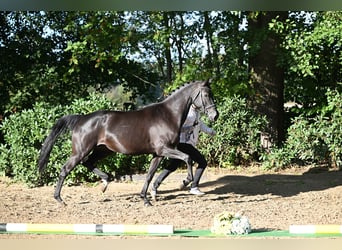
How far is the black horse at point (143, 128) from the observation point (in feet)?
29.2

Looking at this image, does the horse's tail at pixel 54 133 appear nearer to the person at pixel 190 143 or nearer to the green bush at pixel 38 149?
the person at pixel 190 143

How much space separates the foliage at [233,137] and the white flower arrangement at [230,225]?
611 centimetres

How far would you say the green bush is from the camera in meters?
11.4

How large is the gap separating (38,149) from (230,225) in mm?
6256

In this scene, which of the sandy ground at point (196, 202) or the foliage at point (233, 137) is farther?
the foliage at point (233, 137)

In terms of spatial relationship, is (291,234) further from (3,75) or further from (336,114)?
(3,75)

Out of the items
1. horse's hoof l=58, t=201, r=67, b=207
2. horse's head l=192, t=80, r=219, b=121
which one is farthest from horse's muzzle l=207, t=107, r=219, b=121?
horse's hoof l=58, t=201, r=67, b=207

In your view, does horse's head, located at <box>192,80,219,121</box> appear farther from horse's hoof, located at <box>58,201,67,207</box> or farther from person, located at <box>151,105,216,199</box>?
horse's hoof, located at <box>58,201,67,207</box>

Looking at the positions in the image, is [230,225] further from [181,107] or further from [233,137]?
[233,137]

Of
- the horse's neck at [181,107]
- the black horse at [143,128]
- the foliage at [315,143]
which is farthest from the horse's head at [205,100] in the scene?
the foliage at [315,143]

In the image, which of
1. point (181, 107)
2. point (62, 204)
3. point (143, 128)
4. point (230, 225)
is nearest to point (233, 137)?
point (181, 107)

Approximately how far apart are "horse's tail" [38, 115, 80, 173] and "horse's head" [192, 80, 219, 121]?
6.21 ft

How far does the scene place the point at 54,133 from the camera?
30.6ft

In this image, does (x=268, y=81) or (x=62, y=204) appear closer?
(x=62, y=204)
